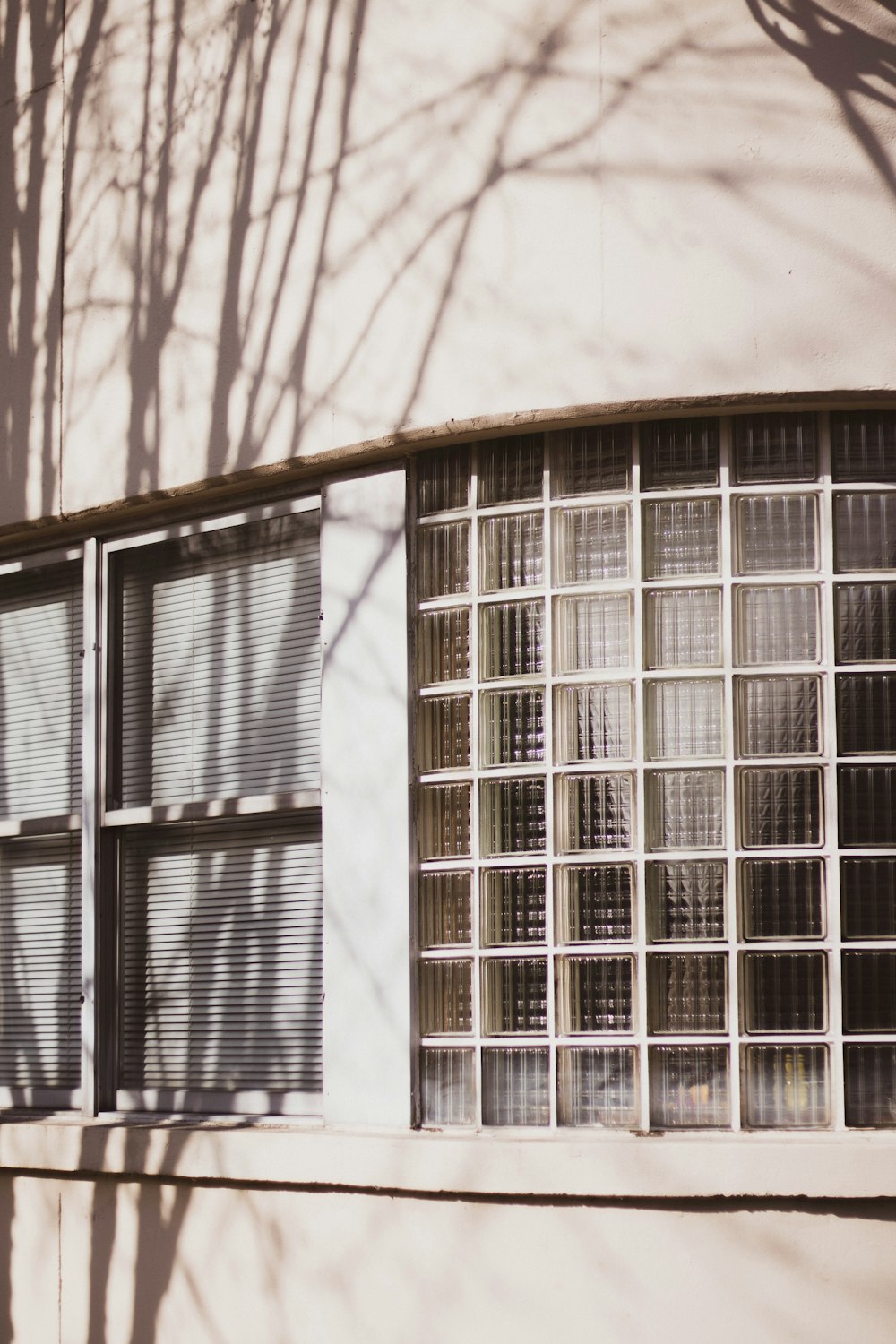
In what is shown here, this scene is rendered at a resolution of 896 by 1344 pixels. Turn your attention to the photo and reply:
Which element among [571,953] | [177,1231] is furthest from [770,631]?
[177,1231]

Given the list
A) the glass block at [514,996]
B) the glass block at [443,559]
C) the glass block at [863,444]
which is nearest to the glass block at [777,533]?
the glass block at [863,444]

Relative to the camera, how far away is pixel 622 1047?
5.15 m

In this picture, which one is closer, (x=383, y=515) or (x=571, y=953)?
(x=571, y=953)

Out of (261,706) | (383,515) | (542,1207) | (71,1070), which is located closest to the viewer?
(542,1207)

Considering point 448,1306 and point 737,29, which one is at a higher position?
point 737,29

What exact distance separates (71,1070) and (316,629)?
2.01 m

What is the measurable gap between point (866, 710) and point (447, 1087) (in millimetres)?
1758

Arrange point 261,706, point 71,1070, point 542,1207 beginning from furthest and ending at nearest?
point 71,1070
point 261,706
point 542,1207

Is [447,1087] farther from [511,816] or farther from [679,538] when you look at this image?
[679,538]

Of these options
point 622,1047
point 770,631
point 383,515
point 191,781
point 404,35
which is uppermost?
point 404,35

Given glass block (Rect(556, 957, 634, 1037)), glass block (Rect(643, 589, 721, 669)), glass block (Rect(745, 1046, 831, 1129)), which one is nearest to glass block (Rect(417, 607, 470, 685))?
glass block (Rect(643, 589, 721, 669))

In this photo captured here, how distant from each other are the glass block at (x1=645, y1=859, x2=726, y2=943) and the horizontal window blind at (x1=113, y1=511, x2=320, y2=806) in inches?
51.0

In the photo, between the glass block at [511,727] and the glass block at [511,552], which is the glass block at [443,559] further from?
the glass block at [511,727]

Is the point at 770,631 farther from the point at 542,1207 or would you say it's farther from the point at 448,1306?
the point at 448,1306
